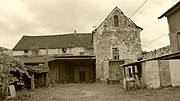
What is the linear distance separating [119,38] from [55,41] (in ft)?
52.1

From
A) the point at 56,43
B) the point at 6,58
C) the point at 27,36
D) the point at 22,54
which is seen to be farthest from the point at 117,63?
the point at 27,36

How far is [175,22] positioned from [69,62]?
55.3ft

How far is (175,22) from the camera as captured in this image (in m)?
14.8

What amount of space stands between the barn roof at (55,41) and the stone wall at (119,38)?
946 centimetres

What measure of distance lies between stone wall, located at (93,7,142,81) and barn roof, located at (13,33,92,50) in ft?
31.0

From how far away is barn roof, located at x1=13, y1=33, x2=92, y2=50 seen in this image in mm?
34416

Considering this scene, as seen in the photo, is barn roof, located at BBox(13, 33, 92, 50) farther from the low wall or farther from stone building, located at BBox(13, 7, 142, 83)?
the low wall

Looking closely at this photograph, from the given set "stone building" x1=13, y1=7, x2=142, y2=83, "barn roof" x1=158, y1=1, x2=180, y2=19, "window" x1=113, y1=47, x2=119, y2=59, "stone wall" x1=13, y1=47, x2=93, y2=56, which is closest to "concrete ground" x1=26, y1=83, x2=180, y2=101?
"barn roof" x1=158, y1=1, x2=180, y2=19

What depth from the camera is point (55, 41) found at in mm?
36156

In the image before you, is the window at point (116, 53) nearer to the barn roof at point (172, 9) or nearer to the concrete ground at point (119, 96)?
the barn roof at point (172, 9)

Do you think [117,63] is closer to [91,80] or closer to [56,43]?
[91,80]

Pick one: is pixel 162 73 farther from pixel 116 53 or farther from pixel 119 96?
pixel 116 53

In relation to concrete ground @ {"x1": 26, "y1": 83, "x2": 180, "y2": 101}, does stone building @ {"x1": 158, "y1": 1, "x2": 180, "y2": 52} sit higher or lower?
higher

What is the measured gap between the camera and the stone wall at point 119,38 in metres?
24.2
